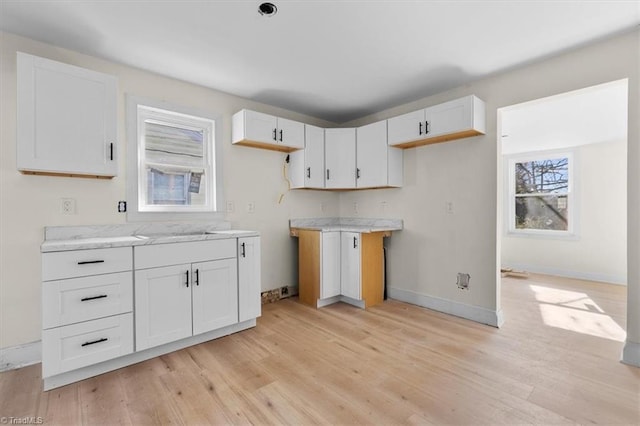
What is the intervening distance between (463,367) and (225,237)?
2.10 meters

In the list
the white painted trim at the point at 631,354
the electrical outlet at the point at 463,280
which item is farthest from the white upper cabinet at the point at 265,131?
the white painted trim at the point at 631,354

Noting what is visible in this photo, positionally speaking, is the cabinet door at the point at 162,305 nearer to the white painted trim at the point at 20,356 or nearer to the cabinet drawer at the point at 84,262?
the cabinet drawer at the point at 84,262

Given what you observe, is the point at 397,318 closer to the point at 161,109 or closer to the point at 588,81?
the point at 588,81

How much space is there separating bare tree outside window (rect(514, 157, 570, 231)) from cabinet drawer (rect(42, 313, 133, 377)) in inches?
252

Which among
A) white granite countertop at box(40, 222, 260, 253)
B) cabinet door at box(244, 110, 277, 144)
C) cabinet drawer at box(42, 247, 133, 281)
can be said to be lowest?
cabinet drawer at box(42, 247, 133, 281)

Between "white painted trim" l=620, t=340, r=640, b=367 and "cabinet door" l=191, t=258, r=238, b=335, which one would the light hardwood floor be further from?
"cabinet door" l=191, t=258, r=238, b=335

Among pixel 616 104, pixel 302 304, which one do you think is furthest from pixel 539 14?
pixel 302 304

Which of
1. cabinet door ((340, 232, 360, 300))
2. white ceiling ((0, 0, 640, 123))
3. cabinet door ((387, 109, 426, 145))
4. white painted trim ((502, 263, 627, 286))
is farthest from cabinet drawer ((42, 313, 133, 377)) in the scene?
white painted trim ((502, 263, 627, 286))

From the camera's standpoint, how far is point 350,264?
11.4 feet

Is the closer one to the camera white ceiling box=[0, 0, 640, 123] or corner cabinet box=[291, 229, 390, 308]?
white ceiling box=[0, 0, 640, 123]

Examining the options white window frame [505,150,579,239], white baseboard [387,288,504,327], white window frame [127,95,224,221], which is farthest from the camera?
white window frame [505,150,579,239]

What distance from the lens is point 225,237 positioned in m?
2.63

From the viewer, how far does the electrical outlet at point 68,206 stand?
7.68ft

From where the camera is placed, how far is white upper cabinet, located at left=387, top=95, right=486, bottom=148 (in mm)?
2793
